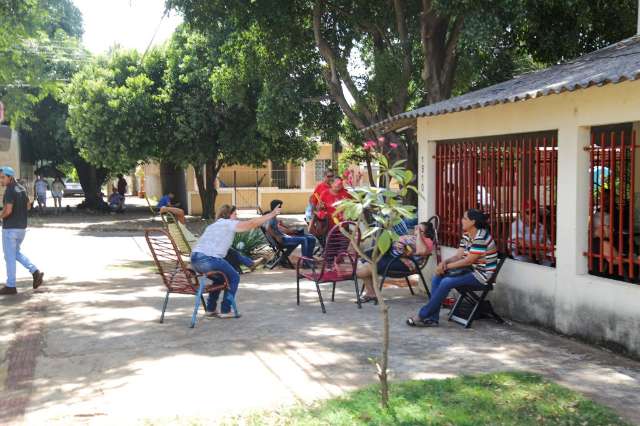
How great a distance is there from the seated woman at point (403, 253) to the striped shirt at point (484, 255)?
4.66ft

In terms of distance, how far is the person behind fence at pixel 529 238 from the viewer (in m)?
7.39

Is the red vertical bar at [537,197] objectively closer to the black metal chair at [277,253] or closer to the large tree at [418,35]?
the large tree at [418,35]

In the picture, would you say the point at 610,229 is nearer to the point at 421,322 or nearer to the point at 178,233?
the point at 421,322

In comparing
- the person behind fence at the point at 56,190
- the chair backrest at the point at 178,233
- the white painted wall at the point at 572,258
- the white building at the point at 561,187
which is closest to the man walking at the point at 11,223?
the chair backrest at the point at 178,233

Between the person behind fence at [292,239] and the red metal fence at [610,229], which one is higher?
the red metal fence at [610,229]

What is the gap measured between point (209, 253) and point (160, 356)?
5.29 ft

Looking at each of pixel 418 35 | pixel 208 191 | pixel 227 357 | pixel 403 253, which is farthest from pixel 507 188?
pixel 208 191

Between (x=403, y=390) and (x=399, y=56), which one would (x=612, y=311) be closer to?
(x=403, y=390)

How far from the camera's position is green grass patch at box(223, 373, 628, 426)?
172 inches

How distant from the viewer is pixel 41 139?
32.4m

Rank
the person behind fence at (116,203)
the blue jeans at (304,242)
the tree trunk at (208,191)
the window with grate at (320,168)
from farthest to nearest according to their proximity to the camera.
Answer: the window with grate at (320,168) < the person behind fence at (116,203) < the tree trunk at (208,191) < the blue jeans at (304,242)

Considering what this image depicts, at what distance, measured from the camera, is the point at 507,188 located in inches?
311

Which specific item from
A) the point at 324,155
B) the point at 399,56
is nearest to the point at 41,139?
the point at 324,155

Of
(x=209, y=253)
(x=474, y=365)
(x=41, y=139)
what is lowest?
(x=474, y=365)
